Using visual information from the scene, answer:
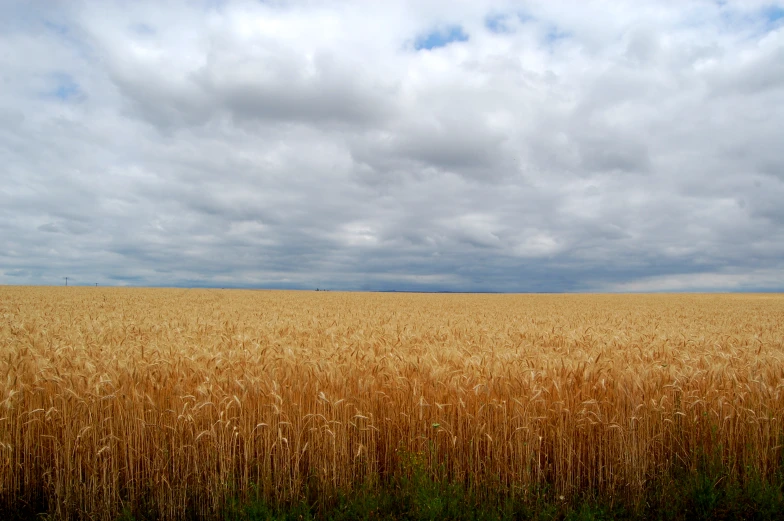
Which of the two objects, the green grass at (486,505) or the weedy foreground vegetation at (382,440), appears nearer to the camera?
the green grass at (486,505)

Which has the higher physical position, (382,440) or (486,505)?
(382,440)

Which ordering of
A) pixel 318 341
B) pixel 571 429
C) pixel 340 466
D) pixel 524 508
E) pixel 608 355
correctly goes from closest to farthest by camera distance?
pixel 524 508
pixel 340 466
pixel 571 429
pixel 608 355
pixel 318 341

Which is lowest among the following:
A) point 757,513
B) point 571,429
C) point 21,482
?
point 757,513

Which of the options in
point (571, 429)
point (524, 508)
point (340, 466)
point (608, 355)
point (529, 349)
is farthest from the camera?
point (529, 349)

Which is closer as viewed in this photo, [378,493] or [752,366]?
[378,493]

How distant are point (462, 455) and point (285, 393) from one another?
224 cm

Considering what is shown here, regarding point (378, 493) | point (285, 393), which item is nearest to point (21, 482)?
point (285, 393)

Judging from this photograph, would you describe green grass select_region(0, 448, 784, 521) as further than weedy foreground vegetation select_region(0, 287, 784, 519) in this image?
No

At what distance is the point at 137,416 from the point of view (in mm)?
5246

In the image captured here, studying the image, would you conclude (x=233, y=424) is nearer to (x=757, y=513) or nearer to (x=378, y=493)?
(x=378, y=493)

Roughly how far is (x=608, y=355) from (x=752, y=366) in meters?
1.98

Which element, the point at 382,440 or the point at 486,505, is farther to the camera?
the point at 382,440

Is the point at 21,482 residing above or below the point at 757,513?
above

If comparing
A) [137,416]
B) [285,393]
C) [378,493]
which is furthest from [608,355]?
[137,416]
